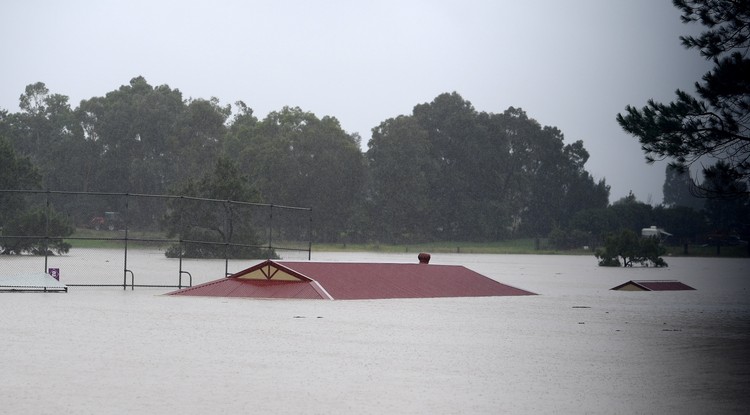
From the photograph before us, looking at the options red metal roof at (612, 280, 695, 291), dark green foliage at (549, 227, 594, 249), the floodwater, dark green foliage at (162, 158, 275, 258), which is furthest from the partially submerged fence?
dark green foliage at (549, 227, 594, 249)

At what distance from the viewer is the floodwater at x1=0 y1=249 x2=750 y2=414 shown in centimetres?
989

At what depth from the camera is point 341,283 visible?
89.4 feet

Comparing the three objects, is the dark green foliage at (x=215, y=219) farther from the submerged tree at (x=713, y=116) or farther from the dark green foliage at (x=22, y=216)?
the submerged tree at (x=713, y=116)

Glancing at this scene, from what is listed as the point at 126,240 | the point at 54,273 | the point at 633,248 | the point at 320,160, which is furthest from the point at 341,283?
the point at 320,160

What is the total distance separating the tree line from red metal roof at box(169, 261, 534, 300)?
71.9 m

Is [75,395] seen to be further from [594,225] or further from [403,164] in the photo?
[594,225]

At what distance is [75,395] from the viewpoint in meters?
9.86

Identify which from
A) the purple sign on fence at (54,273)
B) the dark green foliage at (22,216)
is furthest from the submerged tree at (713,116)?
the dark green foliage at (22,216)

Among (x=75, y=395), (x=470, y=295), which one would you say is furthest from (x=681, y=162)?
(x=75, y=395)

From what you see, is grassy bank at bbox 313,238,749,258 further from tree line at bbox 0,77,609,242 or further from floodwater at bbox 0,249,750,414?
floodwater at bbox 0,249,750,414

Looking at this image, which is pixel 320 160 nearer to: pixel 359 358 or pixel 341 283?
pixel 341 283

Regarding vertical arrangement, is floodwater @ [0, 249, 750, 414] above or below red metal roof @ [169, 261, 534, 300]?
below

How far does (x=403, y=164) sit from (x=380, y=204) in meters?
5.36

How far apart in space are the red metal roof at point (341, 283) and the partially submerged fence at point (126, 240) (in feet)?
4.94
